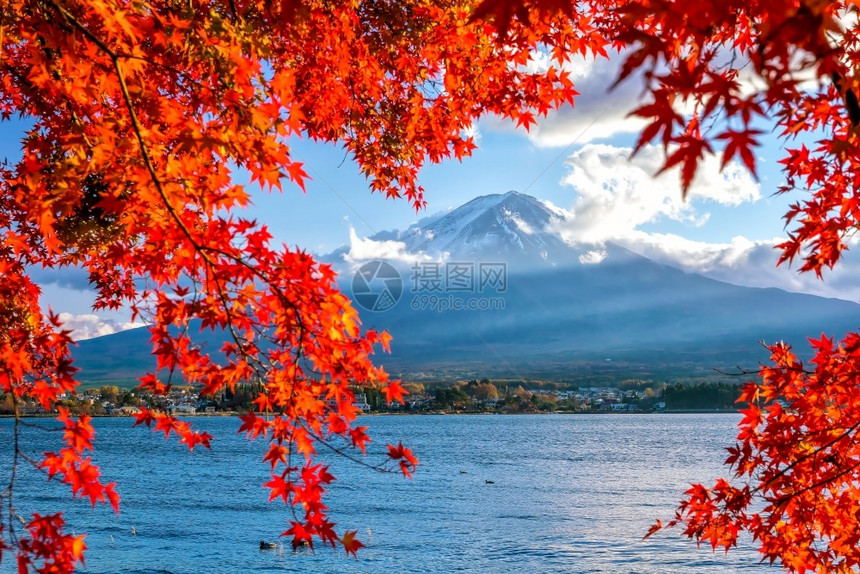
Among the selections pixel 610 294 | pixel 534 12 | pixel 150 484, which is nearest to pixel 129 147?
pixel 534 12

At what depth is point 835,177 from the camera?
5.12 metres

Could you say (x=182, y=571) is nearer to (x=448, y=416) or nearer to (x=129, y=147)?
(x=129, y=147)

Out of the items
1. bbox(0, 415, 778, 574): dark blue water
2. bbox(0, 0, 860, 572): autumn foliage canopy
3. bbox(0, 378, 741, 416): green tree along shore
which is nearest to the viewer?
bbox(0, 0, 860, 572): autumn foliage canopy

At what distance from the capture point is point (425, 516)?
91.2ft

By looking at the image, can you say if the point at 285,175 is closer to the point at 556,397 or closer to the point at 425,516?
the point at 425,516

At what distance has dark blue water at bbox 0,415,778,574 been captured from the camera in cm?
1981

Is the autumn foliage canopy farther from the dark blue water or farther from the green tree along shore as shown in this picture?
the green tree along shore

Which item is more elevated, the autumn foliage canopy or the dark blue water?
the autumn foliage canopy

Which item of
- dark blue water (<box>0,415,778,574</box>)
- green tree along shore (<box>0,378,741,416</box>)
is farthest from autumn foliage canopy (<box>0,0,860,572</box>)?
green tree along shore (<box>0,378,741,416</box>)

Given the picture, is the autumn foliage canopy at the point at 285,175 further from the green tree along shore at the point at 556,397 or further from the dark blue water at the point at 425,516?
the green tree along shore at the point at 556,397

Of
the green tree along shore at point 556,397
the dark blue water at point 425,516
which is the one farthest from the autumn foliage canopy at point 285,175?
the green tree along shore at point 556,397

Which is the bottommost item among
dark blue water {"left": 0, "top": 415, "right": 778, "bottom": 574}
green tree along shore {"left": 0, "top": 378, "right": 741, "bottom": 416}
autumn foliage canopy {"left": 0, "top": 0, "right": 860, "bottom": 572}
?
green tree along shore {"left": 0, "top": 378, "right": 741, "bottom": 416}

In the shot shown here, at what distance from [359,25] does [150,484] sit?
37010 mm

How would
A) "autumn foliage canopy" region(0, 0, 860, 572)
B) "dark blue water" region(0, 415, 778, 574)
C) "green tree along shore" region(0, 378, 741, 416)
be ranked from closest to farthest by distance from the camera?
"autumn foliage canopy" region(0, 0, 860, 572), "dark blue water" region(0, 415, 778, 574), "green tree along shore" region(0, 378, 741, 416)
